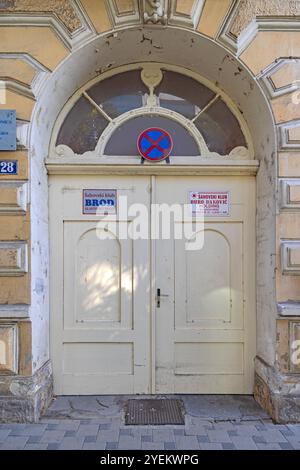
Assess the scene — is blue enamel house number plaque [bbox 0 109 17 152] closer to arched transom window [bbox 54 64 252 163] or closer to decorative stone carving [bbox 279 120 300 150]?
arched transom window [bbox 54 64 252 163]

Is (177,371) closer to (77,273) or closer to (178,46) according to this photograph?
(77,273)

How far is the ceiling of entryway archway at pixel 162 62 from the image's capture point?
13.5ft

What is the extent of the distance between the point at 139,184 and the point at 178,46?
4.97ft

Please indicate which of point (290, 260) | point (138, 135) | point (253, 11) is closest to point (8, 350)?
point (138, 135)

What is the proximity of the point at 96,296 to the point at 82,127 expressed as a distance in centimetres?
191

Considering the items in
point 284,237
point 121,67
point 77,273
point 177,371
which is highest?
point 121,67

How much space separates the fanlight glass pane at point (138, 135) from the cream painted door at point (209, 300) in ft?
1.13

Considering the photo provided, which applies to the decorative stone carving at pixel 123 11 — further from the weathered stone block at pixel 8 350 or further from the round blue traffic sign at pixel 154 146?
the weathered stone block at pixel 8 350

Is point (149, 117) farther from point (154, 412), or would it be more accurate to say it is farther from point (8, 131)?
point (154, 412)

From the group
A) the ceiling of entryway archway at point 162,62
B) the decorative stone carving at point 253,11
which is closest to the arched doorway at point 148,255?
the ceiling of entryway archway at point 162,62

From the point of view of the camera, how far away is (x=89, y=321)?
452 centimetres

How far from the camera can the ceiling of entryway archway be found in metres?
4.13

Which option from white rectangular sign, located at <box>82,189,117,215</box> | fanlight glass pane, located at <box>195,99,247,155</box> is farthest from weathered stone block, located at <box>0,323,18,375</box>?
fanlight glass pane, located at <box>195,99,247,155</box>
